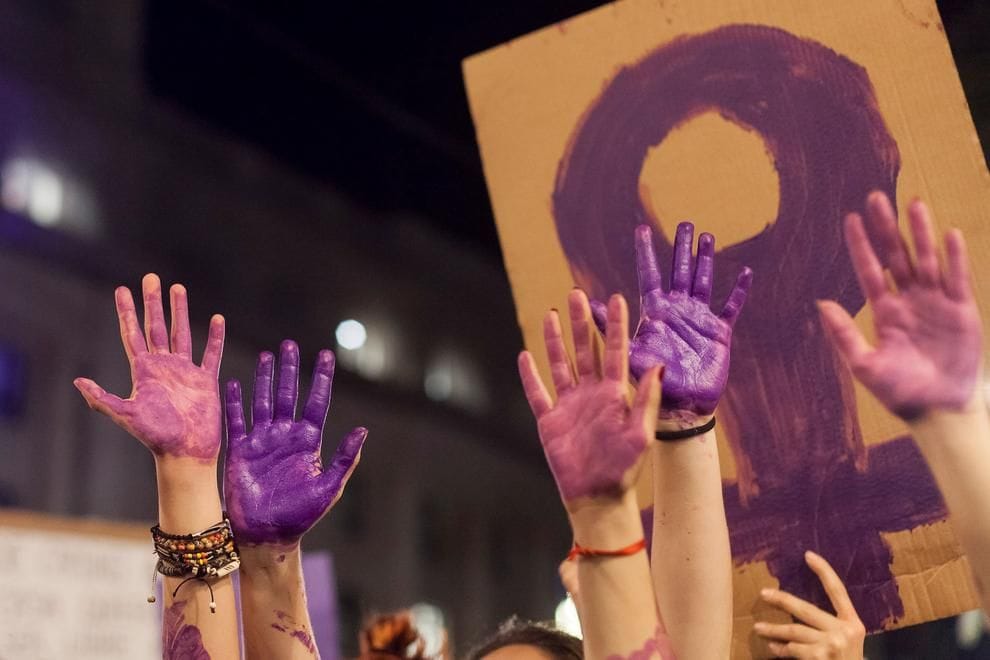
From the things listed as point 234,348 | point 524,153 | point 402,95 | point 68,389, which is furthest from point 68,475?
point 524,153

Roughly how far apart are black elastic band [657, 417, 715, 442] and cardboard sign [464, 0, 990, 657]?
0.23m

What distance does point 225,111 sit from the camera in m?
5.03

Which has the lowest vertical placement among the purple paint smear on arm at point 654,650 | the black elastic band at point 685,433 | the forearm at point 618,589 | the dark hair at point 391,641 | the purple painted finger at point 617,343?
the purple paint smear on arm at point 654,650

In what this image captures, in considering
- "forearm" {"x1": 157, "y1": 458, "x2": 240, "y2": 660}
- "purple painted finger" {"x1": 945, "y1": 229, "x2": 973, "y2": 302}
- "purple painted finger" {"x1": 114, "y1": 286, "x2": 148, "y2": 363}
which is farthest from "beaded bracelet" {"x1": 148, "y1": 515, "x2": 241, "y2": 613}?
"purple painted finger" {"x1": 945, "y1": 229, "x2": 973, "y2": 302}

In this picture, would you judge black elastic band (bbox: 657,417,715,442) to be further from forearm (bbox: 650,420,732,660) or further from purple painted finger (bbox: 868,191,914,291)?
purple painted finger (bbox: 868,191,914,291)

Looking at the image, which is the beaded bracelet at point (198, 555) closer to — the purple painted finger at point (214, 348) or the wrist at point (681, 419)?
the purple painted finger at point (214, 348)

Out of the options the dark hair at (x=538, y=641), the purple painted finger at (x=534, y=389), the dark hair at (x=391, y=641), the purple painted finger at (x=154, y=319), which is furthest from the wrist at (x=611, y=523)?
the dark hair at (x=391, y=641)

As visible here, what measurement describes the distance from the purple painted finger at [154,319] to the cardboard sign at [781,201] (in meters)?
0.56

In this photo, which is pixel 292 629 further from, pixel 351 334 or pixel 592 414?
pixel 351 334

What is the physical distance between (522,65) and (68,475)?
8.93 m

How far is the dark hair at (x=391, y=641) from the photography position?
2.07 metres

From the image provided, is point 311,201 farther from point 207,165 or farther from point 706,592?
point 706,592

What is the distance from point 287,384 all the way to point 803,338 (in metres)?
0.71

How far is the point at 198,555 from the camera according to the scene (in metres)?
1.37
